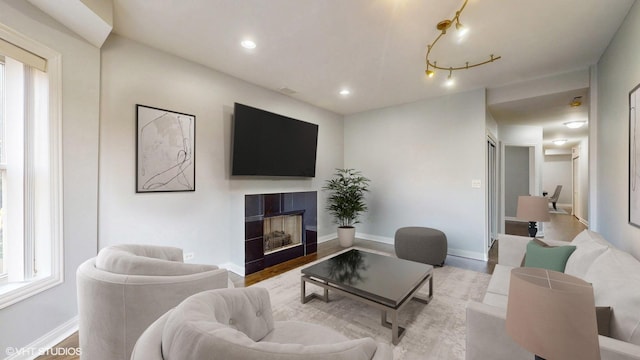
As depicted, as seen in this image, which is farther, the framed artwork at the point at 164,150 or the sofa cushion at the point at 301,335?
the framed artwork at the point at 164,150

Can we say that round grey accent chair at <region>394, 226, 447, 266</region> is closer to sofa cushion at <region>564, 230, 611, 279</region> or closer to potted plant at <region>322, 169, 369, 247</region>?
potted plant at <region>322, 169, 369, 247</region>

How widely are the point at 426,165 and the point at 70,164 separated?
4694mm

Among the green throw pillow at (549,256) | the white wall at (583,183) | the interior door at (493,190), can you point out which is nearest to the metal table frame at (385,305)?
the green throw pillow at (549,256)

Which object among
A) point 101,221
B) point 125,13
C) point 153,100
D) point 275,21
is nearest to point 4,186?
point 101,221

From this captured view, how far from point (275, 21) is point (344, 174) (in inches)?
145

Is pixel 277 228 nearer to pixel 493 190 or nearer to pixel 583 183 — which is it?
pixel 493 190

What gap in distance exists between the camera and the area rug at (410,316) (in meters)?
1.89

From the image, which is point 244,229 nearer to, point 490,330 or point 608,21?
point 490,330

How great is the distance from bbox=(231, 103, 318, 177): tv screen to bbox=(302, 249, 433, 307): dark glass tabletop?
1811 mm

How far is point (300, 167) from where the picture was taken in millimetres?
4469

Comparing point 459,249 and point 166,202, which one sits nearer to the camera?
point 166,202

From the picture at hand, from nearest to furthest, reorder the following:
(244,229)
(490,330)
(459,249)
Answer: (490,330) → (244,229) → (459,249)

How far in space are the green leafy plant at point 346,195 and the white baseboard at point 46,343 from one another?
148 inches

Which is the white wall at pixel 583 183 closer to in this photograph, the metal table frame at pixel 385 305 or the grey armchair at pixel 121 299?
the metal table frame at pixel 385 305
